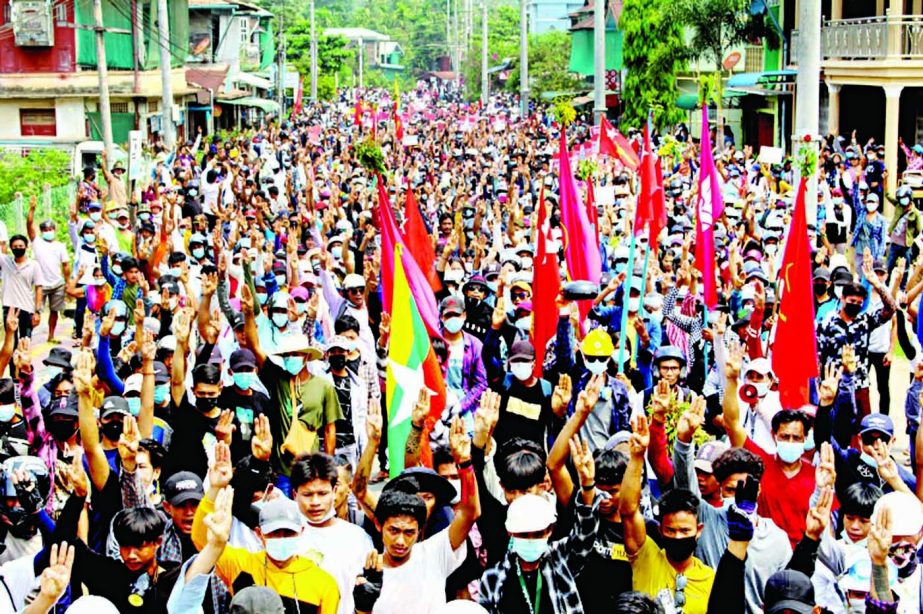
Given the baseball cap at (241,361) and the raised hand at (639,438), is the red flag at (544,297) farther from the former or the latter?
the raised hand at (639,438)

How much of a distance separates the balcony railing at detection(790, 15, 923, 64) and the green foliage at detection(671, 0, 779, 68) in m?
6.12

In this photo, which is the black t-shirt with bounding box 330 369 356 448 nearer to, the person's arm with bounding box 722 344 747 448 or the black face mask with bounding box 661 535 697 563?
the person's arm with bounding box 722 344 747 448

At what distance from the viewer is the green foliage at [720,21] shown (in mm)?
34188

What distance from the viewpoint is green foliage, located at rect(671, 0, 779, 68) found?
3419 cm

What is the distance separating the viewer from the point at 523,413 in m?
7.87

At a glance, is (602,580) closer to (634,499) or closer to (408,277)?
(634,499)

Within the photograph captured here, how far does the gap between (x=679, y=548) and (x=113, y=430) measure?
2.94 metres

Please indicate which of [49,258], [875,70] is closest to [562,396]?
[49,258]

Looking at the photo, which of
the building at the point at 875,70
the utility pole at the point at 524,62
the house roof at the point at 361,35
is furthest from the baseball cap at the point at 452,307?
the house roof at the point at 361,35

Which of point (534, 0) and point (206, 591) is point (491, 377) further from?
point (534, 0)

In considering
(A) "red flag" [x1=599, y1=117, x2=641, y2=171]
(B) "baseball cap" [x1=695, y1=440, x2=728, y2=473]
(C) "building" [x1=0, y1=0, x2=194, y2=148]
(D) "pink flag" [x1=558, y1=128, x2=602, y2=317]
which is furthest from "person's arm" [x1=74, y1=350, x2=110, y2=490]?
(C) "building" [x1=0, y1=0, x2=194, y2=148]

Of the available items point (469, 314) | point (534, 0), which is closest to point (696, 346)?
point (469, 314)

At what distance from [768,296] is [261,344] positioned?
362 cm

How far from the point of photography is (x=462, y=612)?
4938 millimetres
